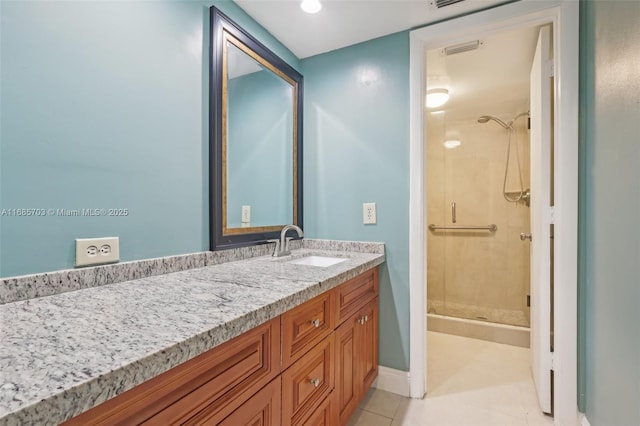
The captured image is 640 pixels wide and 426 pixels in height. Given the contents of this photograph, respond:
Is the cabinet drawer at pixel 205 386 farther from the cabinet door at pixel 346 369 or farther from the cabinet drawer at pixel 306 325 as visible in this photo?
the cabinet door at pixel 346 369

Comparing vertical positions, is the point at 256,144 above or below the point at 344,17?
below

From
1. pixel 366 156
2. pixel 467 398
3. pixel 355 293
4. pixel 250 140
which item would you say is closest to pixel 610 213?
pixel 355 293

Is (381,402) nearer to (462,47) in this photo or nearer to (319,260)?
(319,260)

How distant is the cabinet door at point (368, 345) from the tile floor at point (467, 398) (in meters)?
0.15

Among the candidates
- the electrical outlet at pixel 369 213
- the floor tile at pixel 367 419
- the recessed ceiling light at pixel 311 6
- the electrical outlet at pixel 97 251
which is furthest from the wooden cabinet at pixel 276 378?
the recessed ceiling light at pixel 311 6

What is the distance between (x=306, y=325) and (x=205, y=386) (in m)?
0.44

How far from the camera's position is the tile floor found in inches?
61.6

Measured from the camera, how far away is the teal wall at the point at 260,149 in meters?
1.57

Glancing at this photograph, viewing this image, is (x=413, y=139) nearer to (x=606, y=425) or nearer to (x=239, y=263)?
(x=239, y=263)

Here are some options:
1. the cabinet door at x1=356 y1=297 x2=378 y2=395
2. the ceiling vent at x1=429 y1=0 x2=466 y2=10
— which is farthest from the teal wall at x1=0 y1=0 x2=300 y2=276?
the ceiling vent at x1=429 y1=0 x2=466 y2=10

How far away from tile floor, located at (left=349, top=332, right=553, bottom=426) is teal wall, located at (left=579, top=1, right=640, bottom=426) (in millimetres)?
390

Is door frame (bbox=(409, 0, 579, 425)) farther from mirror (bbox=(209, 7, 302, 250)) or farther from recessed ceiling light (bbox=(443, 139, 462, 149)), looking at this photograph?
recessed ceiling light (bbox=(443, 139, 462, 149))

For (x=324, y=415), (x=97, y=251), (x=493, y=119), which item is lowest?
(x=324, y=415)

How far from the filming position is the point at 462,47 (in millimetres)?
1873
